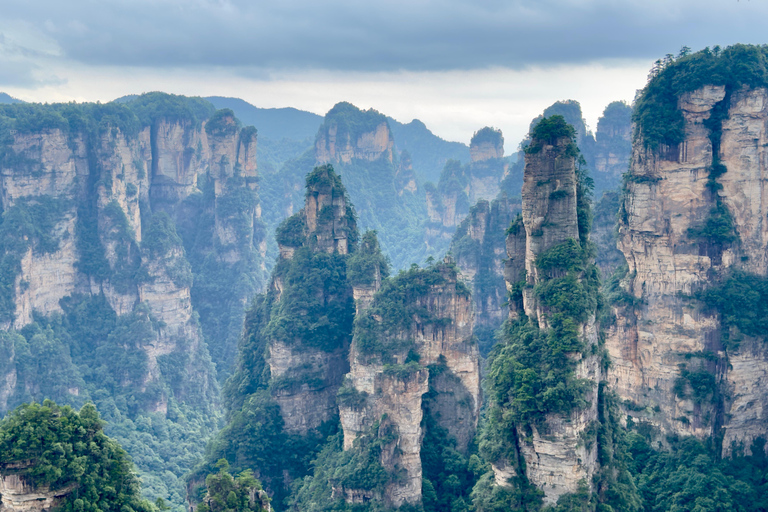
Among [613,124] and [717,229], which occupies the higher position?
[613,124]

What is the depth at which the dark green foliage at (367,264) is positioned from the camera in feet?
165

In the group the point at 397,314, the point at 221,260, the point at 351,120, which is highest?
the point at 351,120

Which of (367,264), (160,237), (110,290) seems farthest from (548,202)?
(160,237)

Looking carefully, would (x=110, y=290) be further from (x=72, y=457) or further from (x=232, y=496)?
(x=72, y=457)

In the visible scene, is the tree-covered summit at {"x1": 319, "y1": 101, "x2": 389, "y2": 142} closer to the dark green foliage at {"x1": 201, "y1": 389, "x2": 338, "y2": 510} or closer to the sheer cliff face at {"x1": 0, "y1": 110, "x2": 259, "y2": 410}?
the sheer cliff face at {"x1": 0, "y1": 110, "x2": 259, "y2": 410}

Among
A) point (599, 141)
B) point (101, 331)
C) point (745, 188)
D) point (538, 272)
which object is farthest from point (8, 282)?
point (599, 141)

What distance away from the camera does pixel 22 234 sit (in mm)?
76188

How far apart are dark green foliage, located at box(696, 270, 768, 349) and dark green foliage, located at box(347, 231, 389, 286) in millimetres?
17410

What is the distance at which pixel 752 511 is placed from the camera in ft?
133

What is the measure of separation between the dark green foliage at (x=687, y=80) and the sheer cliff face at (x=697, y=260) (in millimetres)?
438

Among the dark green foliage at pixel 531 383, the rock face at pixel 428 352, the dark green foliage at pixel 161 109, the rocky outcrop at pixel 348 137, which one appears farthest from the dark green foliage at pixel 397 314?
the rocky outcrop at pixel 348 137

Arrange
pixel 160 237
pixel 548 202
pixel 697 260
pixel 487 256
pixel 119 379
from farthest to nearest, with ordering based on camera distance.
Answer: pixel 160 237, pixel 487 256, pixel 119 379, pixel 697 260, pixel 548 202

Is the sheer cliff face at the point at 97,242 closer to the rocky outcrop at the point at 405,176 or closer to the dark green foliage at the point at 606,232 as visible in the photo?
the dark green foliage at the point at 606,232

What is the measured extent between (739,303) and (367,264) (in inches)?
783
